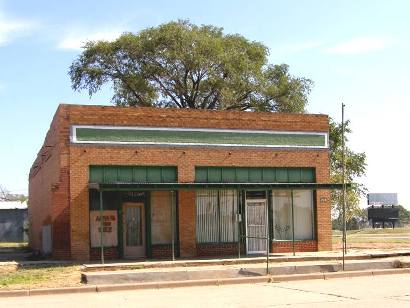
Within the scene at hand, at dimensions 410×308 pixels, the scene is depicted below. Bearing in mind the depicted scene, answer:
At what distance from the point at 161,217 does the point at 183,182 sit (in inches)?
66.1

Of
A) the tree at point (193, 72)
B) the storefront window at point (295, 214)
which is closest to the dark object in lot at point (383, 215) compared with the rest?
the tree at point (193, 72)

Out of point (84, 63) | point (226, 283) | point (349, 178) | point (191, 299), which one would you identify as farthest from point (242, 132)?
point (84, 63)

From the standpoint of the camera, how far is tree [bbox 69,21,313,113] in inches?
1777

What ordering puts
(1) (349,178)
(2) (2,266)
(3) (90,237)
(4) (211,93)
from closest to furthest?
1. (2) (2,266)
2. (3) (90,237)
3. (1) (349,178)
4. (4) (211,93)

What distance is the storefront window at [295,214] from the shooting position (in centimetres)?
2786

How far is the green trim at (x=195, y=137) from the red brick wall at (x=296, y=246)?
4.24 metres

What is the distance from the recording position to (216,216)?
2677cm

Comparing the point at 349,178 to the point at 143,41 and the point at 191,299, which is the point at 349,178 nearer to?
the point at 143,41

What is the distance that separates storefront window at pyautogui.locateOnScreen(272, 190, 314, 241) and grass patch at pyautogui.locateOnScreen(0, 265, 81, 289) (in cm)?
947

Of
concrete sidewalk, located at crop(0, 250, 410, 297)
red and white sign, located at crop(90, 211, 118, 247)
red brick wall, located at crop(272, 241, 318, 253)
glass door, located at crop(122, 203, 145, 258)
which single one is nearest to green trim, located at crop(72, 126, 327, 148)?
glass door, located at crop(122, 203, 145, 258)

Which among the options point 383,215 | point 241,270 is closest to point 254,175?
point 241,270

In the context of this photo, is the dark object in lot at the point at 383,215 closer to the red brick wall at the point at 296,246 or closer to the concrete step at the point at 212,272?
the red brick wall at the point at 296,246

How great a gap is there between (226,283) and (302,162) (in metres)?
11.3

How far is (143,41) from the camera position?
4569 centimetres
